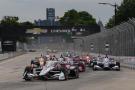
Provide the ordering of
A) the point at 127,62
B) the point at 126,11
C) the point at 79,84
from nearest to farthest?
the point at 79,84
the point at 127,62
the point at 126,11

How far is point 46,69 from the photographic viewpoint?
26797 mm

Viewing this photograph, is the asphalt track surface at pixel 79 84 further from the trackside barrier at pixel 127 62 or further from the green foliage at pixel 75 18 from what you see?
the green foliage at pixel 75 18

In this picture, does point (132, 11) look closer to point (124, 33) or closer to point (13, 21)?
point (124, 33)

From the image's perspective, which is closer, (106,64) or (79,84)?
(79,84)

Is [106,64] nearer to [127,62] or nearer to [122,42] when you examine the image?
[127,62]

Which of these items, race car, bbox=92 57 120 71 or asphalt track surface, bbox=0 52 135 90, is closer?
asphalt track surface, bbox=0 52 135 90

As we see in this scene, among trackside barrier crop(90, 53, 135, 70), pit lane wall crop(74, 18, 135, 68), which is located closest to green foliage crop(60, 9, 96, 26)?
pit lane wall crop(74, 18, 135, 68)

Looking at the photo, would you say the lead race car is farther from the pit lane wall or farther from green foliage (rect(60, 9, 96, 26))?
green foliage (rect(60, 9, 96, 26))

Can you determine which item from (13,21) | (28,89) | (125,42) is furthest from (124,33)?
(13,21)

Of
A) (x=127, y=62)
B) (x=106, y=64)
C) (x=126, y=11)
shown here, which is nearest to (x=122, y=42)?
(x=127, y=62)

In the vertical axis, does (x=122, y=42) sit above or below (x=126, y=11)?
below

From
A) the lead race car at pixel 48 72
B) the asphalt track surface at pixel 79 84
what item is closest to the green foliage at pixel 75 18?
the lead race car at pixel 48 72

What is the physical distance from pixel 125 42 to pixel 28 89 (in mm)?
25002

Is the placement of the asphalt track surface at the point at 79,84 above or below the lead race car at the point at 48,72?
below
